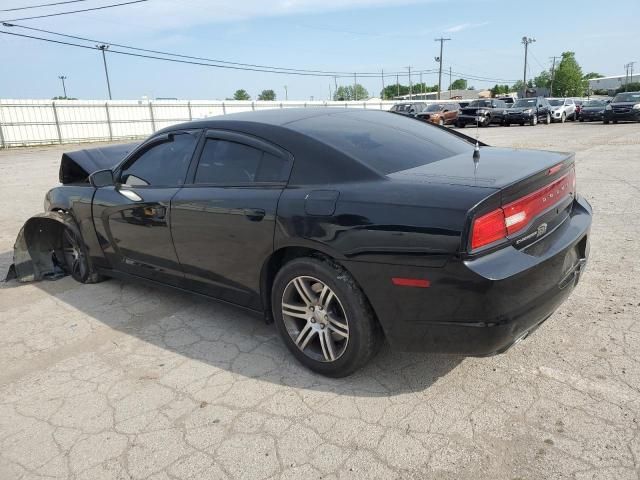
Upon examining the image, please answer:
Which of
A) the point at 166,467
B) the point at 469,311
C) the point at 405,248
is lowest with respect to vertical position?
the point at 166,467

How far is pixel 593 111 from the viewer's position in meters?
30.2

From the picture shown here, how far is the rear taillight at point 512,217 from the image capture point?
224cm

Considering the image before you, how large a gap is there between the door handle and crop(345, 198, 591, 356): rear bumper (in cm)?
72

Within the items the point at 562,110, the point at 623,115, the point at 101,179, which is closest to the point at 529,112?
the point at 623,115

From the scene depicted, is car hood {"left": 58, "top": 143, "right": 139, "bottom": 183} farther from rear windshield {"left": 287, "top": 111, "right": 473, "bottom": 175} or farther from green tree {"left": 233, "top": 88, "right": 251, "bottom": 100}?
green tree {"left": 233, "top": 88, "right": 251, "bottom": 100}

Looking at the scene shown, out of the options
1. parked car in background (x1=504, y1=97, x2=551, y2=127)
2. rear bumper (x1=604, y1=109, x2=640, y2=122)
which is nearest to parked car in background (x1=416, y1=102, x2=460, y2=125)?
parked car in background (x1=504, y1=97, x2=551, y2=127)

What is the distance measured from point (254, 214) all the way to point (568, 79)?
119 metres

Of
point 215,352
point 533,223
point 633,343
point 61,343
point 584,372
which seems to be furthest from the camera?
point 61,343

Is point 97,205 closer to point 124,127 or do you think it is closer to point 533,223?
point 533,223

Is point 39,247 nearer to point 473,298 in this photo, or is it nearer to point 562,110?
point 473,298

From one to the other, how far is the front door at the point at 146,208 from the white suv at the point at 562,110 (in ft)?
107

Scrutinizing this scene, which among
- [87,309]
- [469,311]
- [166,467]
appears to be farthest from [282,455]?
[87,309]

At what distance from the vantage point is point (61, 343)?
363 cm

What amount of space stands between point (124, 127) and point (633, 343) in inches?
1348
